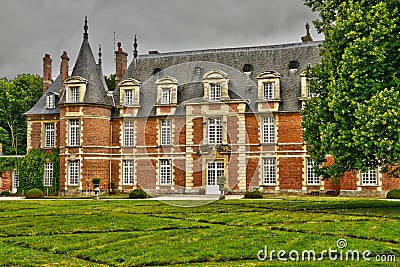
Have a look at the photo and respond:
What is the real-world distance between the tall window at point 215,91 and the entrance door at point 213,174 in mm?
4052

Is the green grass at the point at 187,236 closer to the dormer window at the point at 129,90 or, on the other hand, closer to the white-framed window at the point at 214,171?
the white-framed window at the point at 214,171

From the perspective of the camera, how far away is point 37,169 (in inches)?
1524

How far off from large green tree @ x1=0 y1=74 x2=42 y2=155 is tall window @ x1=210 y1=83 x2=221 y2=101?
2461 cm

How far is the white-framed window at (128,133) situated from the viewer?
3794 cm

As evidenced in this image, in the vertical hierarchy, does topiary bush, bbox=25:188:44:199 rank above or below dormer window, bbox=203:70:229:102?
below

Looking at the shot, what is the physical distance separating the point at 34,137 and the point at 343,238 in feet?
100

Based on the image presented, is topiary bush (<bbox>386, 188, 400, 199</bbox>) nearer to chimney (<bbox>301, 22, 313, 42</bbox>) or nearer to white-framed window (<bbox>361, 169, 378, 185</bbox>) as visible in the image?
white-framed window (<bbox>361, 169, 378, 185</bbox>)

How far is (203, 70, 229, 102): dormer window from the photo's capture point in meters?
36.0

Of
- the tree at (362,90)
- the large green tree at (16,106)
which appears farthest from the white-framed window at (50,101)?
the tree at (362,90)

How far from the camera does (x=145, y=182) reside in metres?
37.2

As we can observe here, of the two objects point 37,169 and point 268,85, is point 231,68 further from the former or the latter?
point 37,169

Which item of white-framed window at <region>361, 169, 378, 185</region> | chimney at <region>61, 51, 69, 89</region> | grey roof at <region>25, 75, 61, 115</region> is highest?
chimney at <region>61, 51, 69, 89</region>

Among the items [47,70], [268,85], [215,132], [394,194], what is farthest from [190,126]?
[47,70]

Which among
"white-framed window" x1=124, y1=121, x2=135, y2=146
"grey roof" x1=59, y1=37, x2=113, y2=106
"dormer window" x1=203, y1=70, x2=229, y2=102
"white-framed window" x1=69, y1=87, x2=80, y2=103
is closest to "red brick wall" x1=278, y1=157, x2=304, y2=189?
"dormer window" x1=203, y1=70, x2=229, y2=102
